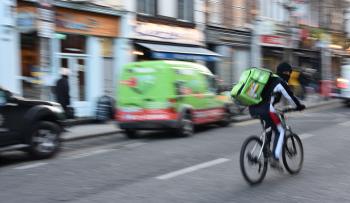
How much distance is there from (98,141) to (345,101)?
13.6 m

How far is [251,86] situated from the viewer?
23.5ft

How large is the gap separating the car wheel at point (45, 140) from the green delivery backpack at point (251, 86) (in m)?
4.10

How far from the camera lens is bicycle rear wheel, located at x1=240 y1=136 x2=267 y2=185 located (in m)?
7.11

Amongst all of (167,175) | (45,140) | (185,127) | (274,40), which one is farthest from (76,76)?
(274,40)

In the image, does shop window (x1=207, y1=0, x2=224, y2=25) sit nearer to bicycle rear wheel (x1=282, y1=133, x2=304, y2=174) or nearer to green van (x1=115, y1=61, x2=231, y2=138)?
green van (x1=115, y1=61, x2=231, y2=138)

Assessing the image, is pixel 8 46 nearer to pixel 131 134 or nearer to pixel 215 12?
pixel 131 134

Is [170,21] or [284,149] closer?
[284,149]

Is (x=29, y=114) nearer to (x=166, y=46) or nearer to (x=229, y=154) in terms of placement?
(x=229, y=154)

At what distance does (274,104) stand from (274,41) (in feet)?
Result: 72.9

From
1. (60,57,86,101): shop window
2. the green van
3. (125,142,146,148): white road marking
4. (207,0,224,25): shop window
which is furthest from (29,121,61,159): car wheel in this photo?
(207,0,224,25): shop window

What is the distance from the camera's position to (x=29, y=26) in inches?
596

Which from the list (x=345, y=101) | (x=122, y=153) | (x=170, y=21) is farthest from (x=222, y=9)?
(x=122, y=153)

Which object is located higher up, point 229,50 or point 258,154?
point 229,50

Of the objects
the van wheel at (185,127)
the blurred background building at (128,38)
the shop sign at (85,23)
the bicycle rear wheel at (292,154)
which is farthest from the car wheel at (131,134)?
the bicycle rear wheel at (292,154)
